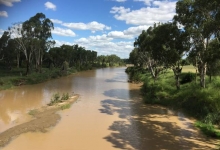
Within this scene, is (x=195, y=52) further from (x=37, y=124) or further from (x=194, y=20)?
(x=37, y=124)

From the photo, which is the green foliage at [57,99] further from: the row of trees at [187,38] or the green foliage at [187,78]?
the green foliage at [187,78]

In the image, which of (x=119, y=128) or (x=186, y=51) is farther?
(x=186, y=51)

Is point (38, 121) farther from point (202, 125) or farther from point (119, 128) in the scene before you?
point (202, 125)

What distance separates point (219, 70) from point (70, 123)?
14190mm

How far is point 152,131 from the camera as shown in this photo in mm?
12539

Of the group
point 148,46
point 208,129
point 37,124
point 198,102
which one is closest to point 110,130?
point 37,124

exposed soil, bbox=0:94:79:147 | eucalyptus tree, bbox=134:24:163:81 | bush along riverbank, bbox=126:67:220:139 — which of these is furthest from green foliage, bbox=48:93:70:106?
eucalyptus tree, bbox=134:24:163:81

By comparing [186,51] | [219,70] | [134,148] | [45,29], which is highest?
[45,29]

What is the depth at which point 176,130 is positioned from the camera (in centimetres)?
1281

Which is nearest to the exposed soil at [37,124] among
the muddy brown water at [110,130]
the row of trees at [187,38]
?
the muddy brown water at [110,130]

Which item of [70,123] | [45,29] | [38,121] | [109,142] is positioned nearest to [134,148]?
[109,142]

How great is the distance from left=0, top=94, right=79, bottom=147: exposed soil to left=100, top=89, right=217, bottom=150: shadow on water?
148 inches

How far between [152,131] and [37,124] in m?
6.92

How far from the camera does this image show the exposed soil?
37.6ft
